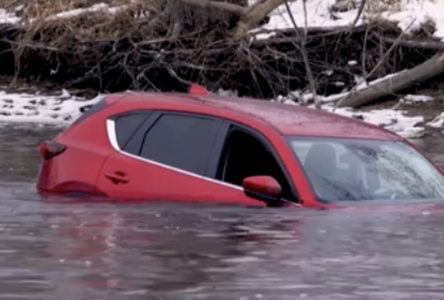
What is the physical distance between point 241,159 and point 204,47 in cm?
1580

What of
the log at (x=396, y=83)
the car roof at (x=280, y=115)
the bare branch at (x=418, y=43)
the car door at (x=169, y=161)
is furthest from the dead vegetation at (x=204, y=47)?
the car door at (x=169, y=161)

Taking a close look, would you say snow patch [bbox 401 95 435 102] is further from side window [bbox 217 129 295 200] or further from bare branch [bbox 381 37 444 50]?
side window [bbox 217 129 295 200]

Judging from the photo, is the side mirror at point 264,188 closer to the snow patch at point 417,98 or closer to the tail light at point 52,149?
the tail light at point 52,149

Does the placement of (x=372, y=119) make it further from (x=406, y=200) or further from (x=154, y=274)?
(x=154, y=274)

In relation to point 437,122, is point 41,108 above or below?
below

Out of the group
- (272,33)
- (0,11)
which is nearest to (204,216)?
(272,33)

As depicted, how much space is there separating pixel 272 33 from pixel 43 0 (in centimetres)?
442

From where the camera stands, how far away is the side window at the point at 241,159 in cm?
1012

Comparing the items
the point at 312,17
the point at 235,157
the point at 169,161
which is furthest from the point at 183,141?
the point at 312,17

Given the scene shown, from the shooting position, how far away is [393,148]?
10.6 m

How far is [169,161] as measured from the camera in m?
10.5

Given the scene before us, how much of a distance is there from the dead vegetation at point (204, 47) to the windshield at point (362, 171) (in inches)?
551

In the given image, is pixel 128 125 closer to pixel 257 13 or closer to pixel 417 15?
pixel 257 13

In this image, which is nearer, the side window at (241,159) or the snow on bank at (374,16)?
the side window at (241,159)
